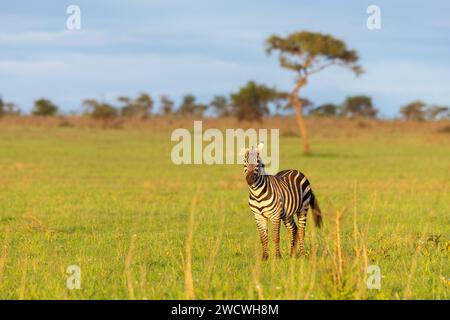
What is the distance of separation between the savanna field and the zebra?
31 centimetres

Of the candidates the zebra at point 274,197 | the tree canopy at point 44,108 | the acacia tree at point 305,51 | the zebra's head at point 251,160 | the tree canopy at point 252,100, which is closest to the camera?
the zebra's head at point 251,160

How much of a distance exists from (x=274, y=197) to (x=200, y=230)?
Result: 152 inches

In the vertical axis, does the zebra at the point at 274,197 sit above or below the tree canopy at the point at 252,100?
below

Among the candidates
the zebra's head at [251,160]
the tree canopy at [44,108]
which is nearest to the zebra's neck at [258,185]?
the zebra's head at [251,160]

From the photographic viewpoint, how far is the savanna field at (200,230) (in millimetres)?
6613

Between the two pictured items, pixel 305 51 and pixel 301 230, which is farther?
pixel 305 51

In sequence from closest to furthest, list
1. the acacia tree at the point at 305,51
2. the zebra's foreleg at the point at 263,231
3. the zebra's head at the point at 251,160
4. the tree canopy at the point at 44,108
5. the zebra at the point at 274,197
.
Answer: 1. the zebra's head at the point at 251,160
2. the zebra at the point at 274,197
3. the zebra's foreleg at the point at 263,231
4. the acacia tree at the point at 305,51
5. the tree canopy at the point at 44,108

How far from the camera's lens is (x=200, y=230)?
11.9 metres

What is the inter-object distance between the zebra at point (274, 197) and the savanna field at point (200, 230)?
31 cm

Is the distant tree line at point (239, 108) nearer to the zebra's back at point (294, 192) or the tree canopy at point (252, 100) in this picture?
the tree canopy at point (252, 100)

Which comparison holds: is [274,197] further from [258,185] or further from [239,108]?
[239,108]

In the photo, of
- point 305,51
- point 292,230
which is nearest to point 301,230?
point 292,230

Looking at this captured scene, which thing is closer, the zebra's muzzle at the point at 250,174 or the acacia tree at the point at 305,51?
the zebra's muzzle at the point at 250,174
